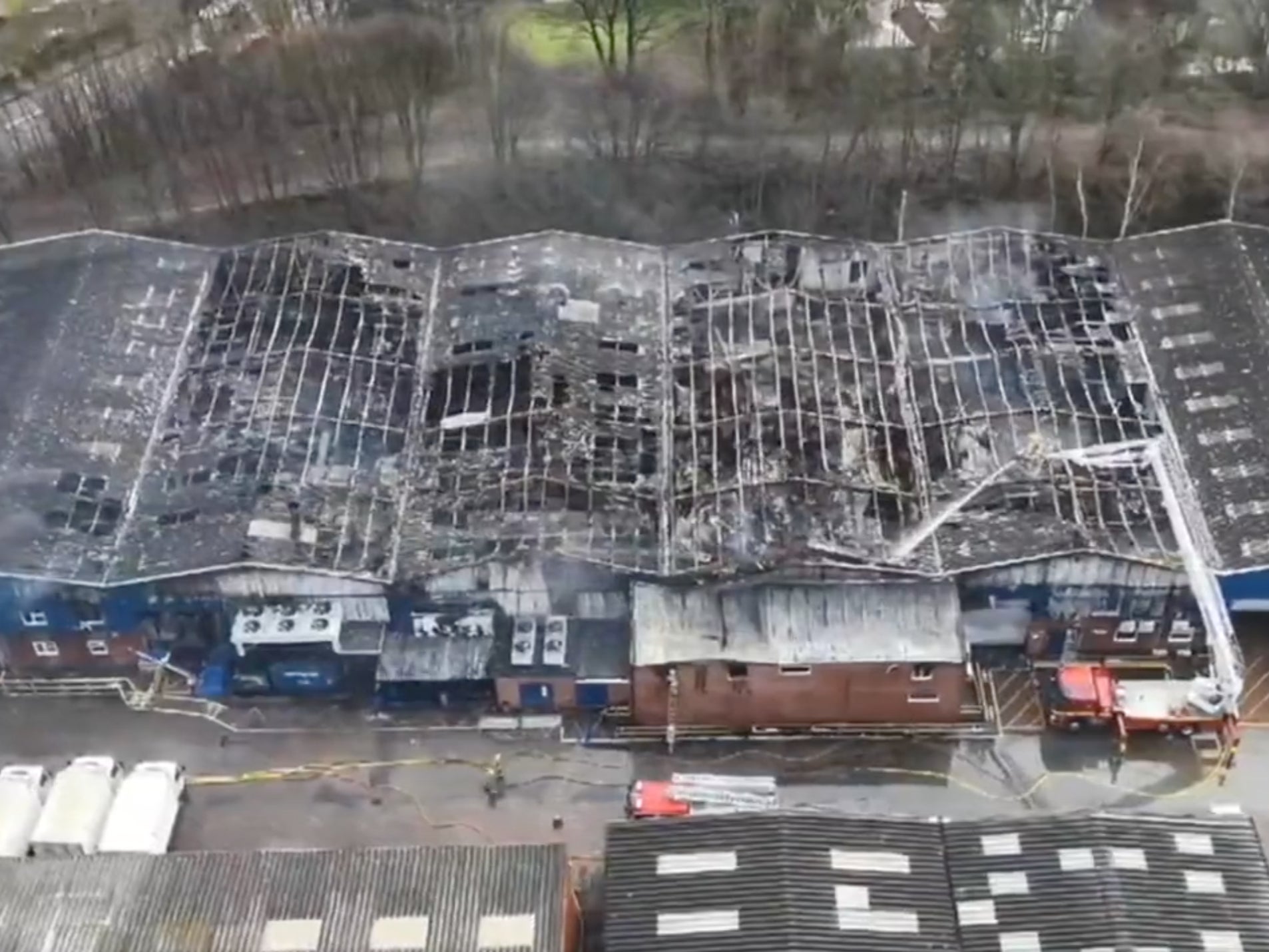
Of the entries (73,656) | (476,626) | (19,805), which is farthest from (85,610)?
(476,626)

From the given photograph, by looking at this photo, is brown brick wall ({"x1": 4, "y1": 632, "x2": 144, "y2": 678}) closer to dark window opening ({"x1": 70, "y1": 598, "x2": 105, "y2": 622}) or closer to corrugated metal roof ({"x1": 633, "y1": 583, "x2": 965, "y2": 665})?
dark window opening ({"x1": 70, "y1": 598, "x2": 105, "y2": 622})

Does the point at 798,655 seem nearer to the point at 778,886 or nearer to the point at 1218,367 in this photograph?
the point at 778,886

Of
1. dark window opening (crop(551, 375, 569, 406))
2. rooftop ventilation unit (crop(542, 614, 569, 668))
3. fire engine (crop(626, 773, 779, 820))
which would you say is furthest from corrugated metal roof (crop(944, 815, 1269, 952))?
dark window opening (crop(551, 375, 569, 406))

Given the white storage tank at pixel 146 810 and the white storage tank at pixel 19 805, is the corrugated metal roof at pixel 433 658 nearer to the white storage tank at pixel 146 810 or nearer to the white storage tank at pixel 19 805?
the white storage tank at pixel 146 810

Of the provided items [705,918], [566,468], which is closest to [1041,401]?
[566,468]

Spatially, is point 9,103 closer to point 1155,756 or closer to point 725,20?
point 725,20
